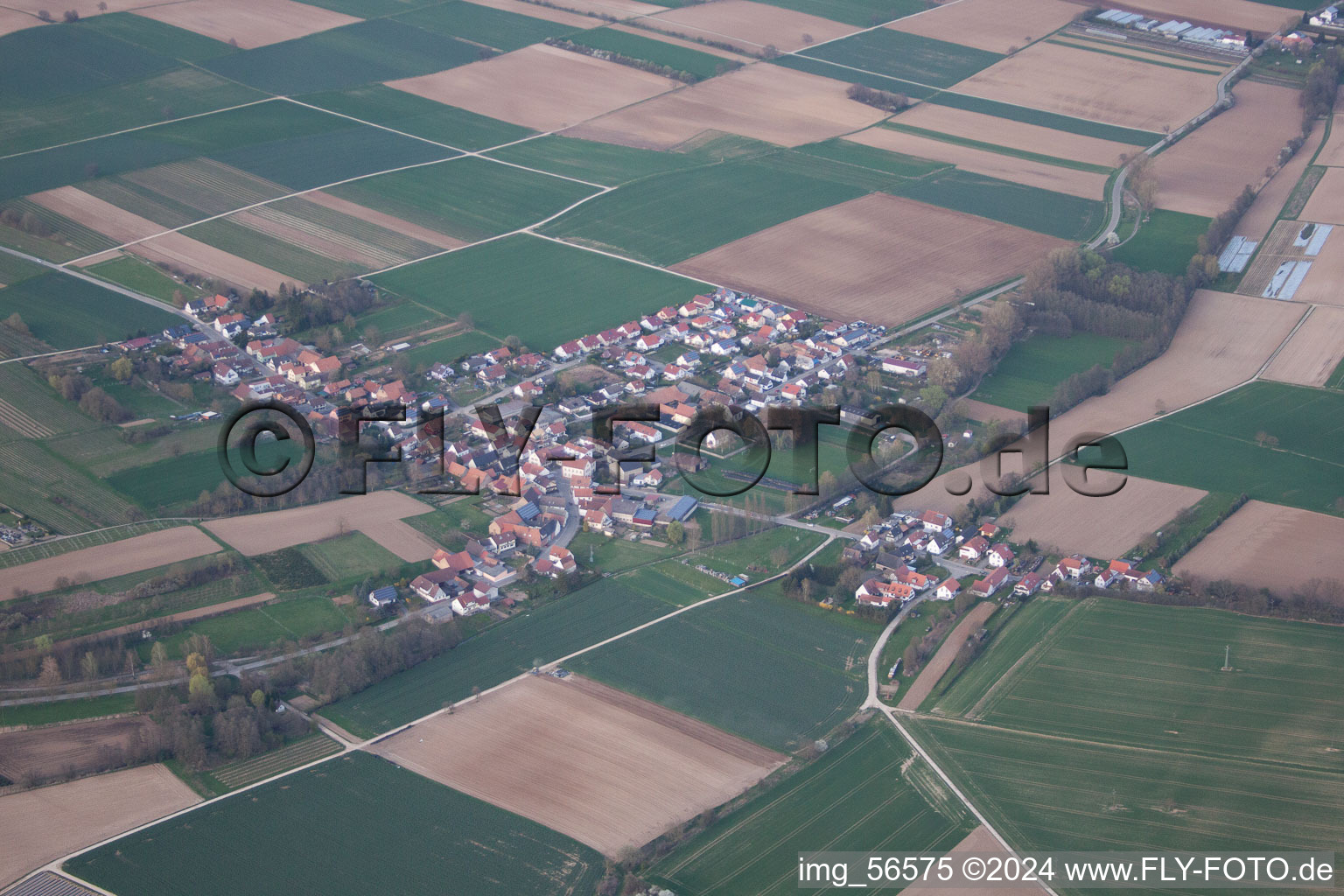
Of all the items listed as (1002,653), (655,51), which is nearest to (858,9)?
(655,51)

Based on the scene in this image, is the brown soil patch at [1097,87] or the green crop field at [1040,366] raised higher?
the brown soil patch at [1097,87]

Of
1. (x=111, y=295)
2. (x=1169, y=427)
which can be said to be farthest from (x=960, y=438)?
(x=111, y=295)

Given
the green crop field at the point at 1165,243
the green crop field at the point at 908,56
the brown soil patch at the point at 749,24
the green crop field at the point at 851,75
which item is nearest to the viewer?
the green crop field at the point at 1165,243

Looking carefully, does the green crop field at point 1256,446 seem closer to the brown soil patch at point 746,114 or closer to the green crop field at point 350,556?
the green crop field at point 350,556

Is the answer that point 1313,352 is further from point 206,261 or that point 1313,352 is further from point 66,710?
point 206,261

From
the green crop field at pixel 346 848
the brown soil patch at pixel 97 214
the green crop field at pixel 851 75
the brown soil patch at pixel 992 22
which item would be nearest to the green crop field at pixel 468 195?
the brown soil patch at pixel 97 214

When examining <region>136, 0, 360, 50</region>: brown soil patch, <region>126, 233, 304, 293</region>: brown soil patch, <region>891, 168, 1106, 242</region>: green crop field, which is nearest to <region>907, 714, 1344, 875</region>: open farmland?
<region>891, 168, 1106, 242</region>: green crop field
